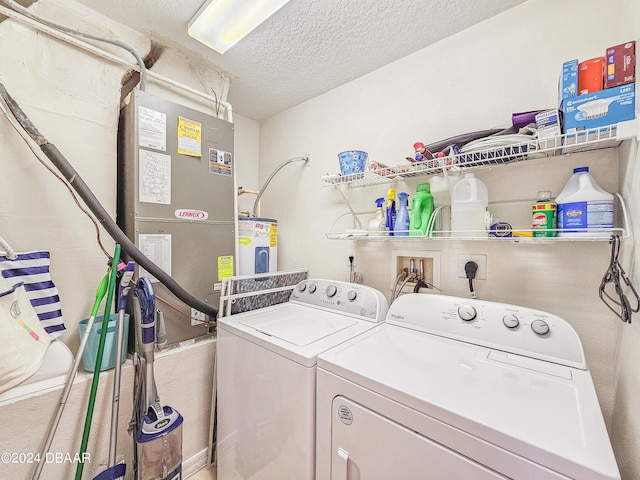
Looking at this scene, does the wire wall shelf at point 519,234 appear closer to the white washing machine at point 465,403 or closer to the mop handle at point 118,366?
the white washing machine at point 465,403

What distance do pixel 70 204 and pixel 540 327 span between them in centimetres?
217

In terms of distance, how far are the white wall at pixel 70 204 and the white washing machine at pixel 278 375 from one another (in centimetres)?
27

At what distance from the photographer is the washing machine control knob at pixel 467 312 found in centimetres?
117

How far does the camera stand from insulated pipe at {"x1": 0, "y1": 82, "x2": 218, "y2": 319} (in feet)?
3.86

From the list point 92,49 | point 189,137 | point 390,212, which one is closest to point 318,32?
point 189,137

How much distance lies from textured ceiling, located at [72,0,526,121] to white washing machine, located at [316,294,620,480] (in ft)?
4.64

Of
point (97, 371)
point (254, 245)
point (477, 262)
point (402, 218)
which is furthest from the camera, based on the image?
point (254, 245)

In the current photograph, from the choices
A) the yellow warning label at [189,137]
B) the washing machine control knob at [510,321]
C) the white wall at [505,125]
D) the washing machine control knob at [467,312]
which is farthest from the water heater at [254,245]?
the washing machine control knob at [510,321]

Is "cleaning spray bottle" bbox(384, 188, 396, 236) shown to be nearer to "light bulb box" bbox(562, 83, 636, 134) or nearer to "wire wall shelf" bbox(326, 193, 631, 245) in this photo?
"wire wall shelf" bbox(326, 193, 631, 245)

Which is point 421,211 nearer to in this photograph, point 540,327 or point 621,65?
point 540,327

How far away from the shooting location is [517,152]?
3.68 ft

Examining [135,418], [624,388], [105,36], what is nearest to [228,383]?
[135,418]

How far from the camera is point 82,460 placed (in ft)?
3.77

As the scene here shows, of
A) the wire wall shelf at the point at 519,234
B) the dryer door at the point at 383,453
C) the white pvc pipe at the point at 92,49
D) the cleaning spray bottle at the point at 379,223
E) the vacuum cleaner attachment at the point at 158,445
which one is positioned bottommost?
the vacuum cleaner attachment at the point at 158,445
